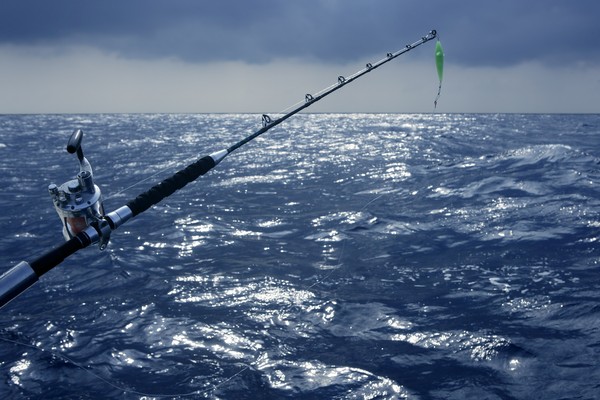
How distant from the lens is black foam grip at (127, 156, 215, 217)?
3306 mm

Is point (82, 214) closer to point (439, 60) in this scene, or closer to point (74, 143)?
point (74, 143)

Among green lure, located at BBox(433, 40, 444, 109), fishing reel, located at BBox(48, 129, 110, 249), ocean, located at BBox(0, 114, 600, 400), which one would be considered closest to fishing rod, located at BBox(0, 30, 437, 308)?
fishing reel, located at BBox(48, 129, 110, 249)

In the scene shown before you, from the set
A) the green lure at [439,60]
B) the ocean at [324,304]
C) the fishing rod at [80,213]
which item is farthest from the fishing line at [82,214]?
the green lure at [439,60]

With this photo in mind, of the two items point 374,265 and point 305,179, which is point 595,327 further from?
point 305,179

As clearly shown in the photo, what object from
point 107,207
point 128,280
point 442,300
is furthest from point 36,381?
point 107,207

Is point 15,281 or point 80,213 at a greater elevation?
point 80,213

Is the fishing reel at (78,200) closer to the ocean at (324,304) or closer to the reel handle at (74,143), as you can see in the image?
the reel handle at (74,143)

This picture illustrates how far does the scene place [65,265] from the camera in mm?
9383

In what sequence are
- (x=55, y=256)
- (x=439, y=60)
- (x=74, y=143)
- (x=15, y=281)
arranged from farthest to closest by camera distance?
1. (x=439, y=60)
2. (x=74, y=143)
3. (x=55, y=256)
4. (x=15, y=281)

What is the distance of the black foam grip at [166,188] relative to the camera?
3.31 meters

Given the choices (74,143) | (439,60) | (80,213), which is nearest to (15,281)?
(80,213)

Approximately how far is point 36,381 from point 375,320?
4.37 m

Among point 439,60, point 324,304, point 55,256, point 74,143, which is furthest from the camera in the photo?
point 439,60

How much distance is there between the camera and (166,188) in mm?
3533
